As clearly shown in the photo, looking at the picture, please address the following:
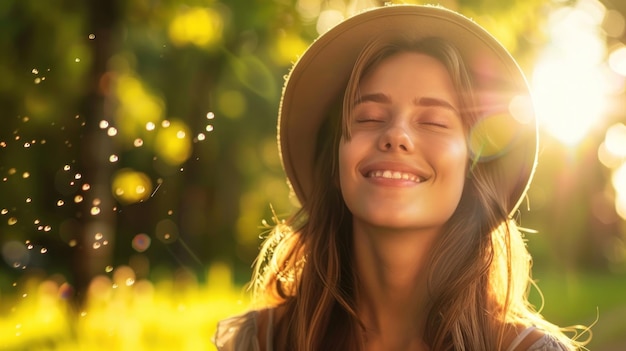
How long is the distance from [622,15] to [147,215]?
9304mm

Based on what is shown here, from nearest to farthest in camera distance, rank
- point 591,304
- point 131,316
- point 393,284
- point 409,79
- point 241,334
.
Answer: point 409,79
point 393,284
point 241,334
point 131,316
point 591,304

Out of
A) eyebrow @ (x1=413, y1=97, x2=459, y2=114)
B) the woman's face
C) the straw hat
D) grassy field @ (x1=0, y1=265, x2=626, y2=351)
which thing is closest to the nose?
the woman's face

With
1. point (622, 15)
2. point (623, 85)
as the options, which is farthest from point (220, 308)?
point (622, 15)

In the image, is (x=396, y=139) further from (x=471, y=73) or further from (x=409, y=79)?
(x=471, y=73)

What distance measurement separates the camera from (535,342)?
2.80 meters

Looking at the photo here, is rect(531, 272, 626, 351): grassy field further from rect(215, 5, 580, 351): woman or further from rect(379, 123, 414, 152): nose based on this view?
rect(379, 123, 414, 152): nose

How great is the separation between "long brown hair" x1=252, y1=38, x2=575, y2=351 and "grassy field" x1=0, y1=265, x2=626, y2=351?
3.47 meters

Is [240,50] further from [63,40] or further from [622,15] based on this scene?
[622,15]

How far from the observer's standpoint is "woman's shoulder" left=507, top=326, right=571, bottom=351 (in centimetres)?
279

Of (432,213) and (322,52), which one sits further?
(322,52)

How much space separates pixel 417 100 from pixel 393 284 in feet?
2.12

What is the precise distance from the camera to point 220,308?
25.8 ft

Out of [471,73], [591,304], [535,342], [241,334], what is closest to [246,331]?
[241,334]

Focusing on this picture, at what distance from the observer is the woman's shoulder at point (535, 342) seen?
2.79 m
